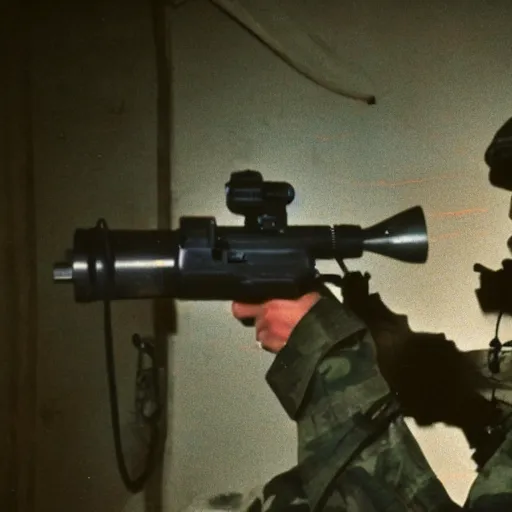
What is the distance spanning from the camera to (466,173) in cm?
113

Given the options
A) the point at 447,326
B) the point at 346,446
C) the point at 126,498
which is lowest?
the point at 126,498

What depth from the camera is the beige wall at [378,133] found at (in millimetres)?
1107

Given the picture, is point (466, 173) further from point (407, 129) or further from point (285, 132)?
point (285, 132)

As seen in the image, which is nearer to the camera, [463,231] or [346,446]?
[346,446]

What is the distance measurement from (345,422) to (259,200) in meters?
0.31

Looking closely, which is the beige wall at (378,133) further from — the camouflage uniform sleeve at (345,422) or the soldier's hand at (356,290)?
the camouflage uniform sleeve at (345,422)

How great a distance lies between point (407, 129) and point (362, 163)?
0.10m

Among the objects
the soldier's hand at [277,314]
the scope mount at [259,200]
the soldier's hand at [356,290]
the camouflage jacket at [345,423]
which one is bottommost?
the camouflage jacket at [345,423]

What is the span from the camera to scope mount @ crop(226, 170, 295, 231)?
817 millimetres

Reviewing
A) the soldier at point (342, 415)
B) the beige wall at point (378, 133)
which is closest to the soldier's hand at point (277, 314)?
the soldier at point (342, 415)

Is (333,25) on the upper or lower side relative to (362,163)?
upper

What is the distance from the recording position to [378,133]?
112 cm

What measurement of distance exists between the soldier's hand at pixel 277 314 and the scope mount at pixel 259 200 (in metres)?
0.10

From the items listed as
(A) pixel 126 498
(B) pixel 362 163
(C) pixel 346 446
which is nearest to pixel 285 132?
(B) pixel 362 163
